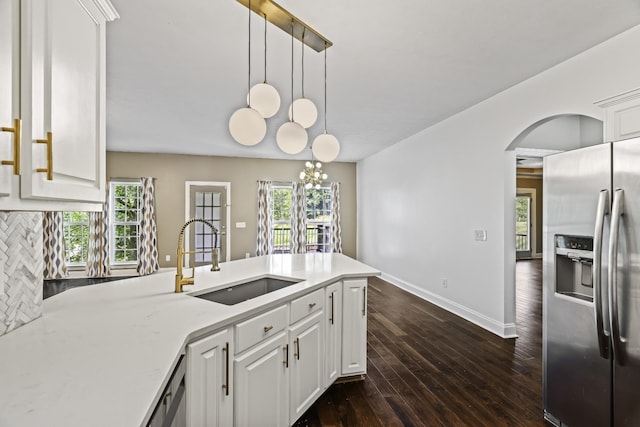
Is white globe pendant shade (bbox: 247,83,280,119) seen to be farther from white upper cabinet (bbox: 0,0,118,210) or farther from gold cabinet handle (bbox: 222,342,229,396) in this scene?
gold cabinet handle (bbox: 222,342,229,396)

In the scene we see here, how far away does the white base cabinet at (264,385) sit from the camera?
150cm

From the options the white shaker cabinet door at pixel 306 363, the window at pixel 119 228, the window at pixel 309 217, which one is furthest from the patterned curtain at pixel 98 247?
the white shaker cabinet door at pixel 306 363

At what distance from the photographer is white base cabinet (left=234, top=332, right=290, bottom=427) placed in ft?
4.91

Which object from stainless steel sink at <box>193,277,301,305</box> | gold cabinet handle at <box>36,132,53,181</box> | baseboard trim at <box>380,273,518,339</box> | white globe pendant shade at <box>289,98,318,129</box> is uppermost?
white globe pendant shade at <box>289,98,318,129</box>

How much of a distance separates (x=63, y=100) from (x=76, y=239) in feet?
22.7

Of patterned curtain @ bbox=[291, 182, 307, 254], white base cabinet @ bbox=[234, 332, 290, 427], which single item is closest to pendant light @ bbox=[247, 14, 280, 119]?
white base cabinet @ bbox=[234, 332, 290, 427]

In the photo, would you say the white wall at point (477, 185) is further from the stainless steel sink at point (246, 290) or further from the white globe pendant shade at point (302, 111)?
the stainless steel sink at point (246, 290)

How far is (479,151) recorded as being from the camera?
3.70 meters

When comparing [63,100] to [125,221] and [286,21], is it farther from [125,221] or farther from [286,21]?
[125,221]

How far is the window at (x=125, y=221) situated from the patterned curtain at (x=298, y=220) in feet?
10.8

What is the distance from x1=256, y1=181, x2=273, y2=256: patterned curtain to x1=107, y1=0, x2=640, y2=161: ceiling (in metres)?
3.01

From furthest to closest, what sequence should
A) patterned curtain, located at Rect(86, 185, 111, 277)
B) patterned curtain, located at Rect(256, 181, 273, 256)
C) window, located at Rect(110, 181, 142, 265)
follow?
patterned curtain, located at Rect(256, 181, 273, 256) → window, located at Rect(110, 181, 142, 265) → patterned curtain, located at Rect(86, 185, 111, 277)

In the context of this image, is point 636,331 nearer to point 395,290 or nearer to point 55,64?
point 55,64

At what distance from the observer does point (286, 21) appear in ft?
6.52
